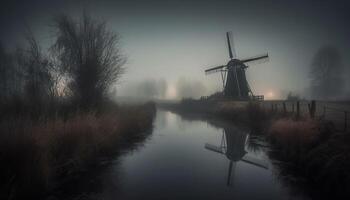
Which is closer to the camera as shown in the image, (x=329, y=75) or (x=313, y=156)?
(x=313, y=156)

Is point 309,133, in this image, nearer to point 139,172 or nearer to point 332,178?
point 332,178

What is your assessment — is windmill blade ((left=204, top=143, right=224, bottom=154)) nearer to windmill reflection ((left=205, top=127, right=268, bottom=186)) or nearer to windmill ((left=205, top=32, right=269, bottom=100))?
windmill reflection ((left=205, top=127, right=268, bottom=186))

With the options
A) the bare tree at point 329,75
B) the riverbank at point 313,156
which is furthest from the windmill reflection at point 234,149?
the bare tree at point 329,75

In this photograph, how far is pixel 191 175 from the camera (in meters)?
8.53

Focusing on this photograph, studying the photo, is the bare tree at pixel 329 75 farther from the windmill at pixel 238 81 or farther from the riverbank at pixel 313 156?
the riverbank at pixel 313 156

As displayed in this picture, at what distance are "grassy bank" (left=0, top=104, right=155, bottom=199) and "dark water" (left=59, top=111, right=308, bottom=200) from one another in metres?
1.10

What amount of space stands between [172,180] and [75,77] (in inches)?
419

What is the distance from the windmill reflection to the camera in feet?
32.7

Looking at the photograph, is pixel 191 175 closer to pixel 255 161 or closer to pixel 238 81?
pixel 255 161

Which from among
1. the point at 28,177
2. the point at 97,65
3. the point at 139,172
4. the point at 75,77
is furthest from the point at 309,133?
the point at 75,77

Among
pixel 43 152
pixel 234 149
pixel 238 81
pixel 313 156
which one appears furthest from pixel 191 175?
pixel 238 81

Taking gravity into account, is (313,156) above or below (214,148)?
above

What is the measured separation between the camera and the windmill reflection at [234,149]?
392 inches

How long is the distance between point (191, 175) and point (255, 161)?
3.87m
